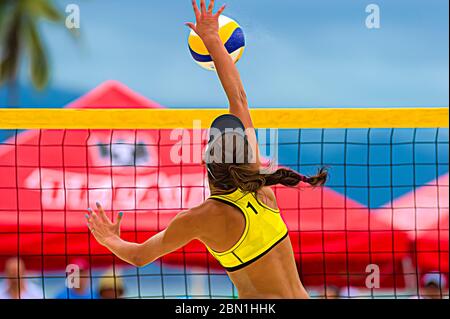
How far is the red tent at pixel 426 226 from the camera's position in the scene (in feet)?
24.8

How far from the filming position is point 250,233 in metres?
3.47

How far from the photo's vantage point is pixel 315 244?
319 inches

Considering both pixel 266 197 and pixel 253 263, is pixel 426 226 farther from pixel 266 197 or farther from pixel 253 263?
pixel 253 263

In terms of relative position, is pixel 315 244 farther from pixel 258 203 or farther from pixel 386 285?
pixel 258 203

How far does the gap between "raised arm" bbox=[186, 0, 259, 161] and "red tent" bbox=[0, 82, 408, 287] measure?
139 inches

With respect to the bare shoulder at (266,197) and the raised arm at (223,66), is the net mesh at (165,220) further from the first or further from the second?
the bare shoulder at (266,197)

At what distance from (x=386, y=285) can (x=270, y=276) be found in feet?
22.6

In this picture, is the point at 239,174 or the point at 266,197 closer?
the point at 239,174

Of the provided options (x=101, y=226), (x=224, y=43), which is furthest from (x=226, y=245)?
(x=224, y=43)

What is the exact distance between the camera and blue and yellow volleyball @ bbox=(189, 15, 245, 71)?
4.56 metres

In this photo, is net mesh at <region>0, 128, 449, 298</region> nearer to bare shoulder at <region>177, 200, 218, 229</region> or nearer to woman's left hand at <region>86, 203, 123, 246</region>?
woman's left hand at <region>86, 203, 123, 246</region>

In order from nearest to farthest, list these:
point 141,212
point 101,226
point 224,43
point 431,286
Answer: point 101,226
point 224,43
point 431,286
point 141,212

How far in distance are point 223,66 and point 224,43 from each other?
0.63 m

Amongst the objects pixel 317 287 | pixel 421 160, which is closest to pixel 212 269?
pixel 317 287
